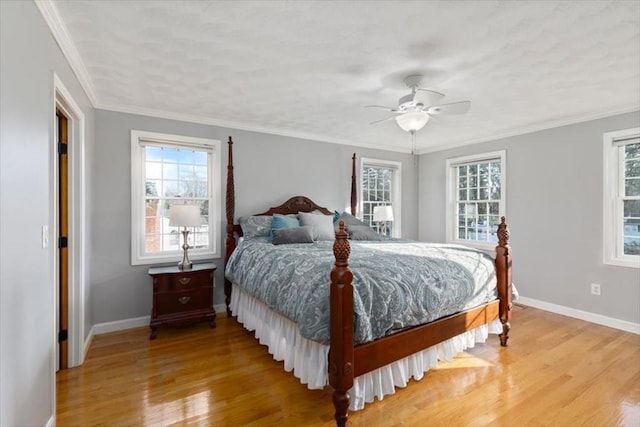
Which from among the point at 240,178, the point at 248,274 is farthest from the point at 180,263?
the point at 240,178

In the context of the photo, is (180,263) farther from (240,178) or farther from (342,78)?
(342,78)

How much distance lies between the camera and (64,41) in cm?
213

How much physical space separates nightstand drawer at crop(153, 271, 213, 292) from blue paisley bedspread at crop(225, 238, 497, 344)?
54 cm

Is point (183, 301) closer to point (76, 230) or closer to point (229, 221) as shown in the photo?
point (229, 221)

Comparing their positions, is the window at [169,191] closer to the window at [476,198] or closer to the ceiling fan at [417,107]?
the ceiling fan at [417,107]

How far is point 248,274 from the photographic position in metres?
3.20

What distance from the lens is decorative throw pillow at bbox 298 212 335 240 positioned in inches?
155

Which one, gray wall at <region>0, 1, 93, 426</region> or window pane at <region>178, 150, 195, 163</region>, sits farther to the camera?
window pane at <region>178, 150, 195, 163</region>

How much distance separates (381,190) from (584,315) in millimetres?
3232

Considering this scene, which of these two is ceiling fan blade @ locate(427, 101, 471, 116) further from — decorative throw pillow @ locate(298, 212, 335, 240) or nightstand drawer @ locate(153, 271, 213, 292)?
nightstand drawer @ locate(153, 271, 213, 292)

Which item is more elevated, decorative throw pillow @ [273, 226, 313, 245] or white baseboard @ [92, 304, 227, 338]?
decorative throw pillow @ [273, 226, 313, 245]

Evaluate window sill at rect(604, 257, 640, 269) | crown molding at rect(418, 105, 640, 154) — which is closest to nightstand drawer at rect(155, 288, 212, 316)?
crown molding at rect(418, 105, 640, 154)

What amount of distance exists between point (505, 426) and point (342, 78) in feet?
9.10

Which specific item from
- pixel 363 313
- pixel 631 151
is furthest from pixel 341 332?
pixel 631 151
